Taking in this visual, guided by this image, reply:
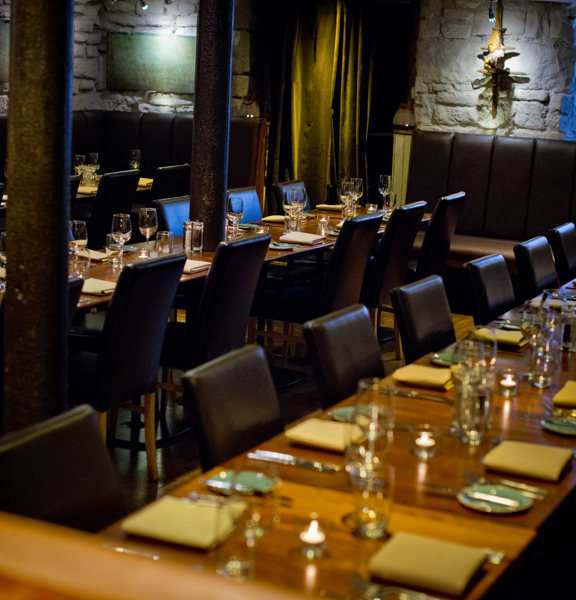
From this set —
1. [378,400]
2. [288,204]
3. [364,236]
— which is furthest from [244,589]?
[288,204]

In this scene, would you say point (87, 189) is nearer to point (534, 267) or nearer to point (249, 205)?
point (249, 205)

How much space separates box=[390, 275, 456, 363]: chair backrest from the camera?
3262 mm

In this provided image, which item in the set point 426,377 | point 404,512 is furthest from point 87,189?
point 404,512

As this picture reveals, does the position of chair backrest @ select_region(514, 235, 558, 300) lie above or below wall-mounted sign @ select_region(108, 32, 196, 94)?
below

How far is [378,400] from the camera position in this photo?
180 centimetres

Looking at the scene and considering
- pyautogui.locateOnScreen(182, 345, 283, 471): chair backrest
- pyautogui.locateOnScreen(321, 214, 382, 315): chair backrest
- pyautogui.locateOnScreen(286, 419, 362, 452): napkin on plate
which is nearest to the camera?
pyautogui.locateOnScreen(286, 419, 362, 452): napkin on plate

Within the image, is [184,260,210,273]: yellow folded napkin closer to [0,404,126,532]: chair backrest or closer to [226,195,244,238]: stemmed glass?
[226,195,244,238]: stemmed glass

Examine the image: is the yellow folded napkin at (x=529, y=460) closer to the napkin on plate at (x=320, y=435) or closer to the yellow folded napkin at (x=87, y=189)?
the napkin on plate at (x=320, y=435)

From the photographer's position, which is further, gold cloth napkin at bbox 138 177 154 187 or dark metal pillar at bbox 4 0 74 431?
gold cloth napkin at bbox 138 177 154 187

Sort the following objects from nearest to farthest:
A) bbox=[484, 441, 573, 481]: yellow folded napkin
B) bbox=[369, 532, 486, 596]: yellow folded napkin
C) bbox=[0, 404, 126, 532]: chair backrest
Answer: bbox=[369, 532, 486, 596]: yellow folded napkin, bbox=[0, 404, 126, 532]: chair backrest, bbox=[484, 441, 573, 481]: yellow folded napkin

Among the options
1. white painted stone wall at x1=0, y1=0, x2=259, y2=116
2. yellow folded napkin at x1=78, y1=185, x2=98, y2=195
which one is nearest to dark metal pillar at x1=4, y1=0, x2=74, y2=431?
yellow folded napkin at x1=78, y1=185, x2=98, y2=195

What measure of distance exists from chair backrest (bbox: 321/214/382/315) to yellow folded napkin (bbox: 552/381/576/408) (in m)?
2.17

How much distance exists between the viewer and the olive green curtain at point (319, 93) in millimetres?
7980

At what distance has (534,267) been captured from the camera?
179 inches
